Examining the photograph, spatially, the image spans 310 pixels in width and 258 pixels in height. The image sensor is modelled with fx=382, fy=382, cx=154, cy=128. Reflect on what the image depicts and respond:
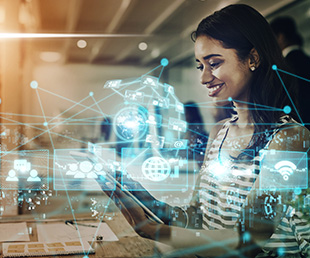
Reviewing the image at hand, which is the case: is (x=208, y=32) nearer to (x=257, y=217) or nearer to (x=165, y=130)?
(x=165, y=130)

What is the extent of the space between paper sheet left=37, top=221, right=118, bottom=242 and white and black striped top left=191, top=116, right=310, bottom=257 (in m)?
0.53

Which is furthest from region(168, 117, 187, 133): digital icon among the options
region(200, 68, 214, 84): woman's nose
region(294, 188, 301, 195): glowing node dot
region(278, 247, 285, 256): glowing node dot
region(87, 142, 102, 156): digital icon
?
region(278, 247, 285, 256): glowing node dot

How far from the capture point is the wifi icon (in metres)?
2.27

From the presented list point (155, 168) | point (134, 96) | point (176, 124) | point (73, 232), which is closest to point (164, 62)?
point (134, 96)

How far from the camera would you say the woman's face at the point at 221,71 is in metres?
2.23

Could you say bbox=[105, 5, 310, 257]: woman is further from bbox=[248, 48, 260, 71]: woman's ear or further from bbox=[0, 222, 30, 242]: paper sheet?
bbox=[0, 222, 30, 242]: paper sheet

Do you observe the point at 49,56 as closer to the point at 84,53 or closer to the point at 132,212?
the point at 84,53

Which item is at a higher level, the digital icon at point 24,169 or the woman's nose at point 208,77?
the woman's nose at point 208,77

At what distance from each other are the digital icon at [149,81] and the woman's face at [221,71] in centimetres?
28

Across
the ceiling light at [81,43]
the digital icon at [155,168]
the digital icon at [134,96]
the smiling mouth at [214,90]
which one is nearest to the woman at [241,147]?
the smiling mouth at [214,90]

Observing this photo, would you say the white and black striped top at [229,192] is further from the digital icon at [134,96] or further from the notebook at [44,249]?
the notebook at [44,249]

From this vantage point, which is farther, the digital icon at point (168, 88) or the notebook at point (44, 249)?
the digital icon at point (168, 88)

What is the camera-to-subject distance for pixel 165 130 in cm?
219

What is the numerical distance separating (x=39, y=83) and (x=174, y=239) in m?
1.16
